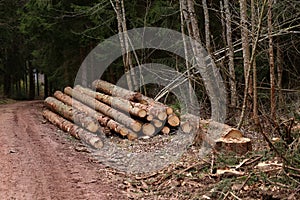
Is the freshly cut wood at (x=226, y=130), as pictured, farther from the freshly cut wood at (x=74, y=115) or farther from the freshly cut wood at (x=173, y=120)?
the freshly cut wood at (x=74, y=115)

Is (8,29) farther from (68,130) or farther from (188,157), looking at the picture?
(188,157)

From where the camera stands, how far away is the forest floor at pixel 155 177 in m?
4.79

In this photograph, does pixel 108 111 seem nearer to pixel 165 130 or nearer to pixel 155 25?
pixel 165 130

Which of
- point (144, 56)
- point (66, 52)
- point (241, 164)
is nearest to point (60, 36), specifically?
point (66, 52)

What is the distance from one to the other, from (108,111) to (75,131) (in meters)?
1.16

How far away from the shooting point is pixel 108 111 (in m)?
10.1

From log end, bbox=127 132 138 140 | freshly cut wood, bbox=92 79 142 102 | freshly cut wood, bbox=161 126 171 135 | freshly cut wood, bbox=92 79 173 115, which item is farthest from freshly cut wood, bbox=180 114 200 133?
freshly cut wood, bbox=92 79 142 102

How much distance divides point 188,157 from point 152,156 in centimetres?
87

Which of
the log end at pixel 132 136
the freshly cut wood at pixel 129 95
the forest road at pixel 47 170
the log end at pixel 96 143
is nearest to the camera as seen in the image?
the forest road at pixel 47 170

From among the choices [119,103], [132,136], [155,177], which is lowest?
[155,177]

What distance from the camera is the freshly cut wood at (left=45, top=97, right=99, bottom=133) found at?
9.19 meters

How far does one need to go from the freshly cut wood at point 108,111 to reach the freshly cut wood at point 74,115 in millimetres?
A: 577

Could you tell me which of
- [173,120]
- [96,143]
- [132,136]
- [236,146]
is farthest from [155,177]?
[173,120]

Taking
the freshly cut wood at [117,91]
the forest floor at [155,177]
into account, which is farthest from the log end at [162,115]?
the forest floor at [155,177]
